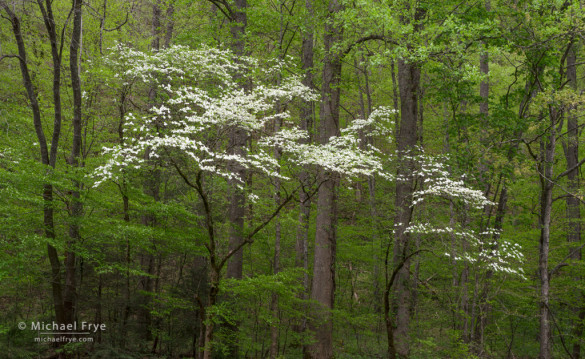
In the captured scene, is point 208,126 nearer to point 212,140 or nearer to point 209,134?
point 212,140

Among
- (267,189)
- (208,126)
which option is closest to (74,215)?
(208,126)

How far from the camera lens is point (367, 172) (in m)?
6.21

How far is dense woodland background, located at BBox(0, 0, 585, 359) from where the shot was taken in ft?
22.1

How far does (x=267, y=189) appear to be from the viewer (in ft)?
34.1

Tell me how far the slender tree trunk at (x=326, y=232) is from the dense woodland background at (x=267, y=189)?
1.4 inches

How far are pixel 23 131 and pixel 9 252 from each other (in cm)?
412

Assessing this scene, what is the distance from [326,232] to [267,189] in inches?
84.7

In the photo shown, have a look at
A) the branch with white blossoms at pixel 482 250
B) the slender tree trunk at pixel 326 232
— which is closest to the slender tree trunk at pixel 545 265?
the branch with white blossoms at pixel 482 250

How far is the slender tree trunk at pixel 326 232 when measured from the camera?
8641mm

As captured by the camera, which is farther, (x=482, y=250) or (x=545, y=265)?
(x=545, y=265)

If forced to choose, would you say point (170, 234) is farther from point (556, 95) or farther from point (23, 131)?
point (556, 95)

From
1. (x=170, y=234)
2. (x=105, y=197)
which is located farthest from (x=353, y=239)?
(x=105, y=197)

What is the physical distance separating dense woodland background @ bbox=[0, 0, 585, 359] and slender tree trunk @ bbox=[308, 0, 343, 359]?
0.04 m

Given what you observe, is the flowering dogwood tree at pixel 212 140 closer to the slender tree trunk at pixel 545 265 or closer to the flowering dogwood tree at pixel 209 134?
the flowering dogwood tree at pixel 209 134
